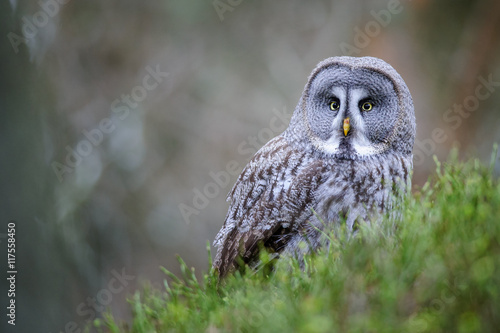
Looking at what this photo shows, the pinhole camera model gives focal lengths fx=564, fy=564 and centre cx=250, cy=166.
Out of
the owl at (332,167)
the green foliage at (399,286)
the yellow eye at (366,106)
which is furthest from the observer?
the yellow eye at (366,106)

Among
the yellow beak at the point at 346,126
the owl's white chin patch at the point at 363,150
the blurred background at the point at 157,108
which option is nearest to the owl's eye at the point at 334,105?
the yellow beak at the point at 346,126

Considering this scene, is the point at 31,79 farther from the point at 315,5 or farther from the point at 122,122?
the point at 315,5

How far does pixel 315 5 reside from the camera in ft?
32.0

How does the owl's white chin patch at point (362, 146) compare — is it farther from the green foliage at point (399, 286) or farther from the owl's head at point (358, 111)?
the green foliage at point (399, 286)

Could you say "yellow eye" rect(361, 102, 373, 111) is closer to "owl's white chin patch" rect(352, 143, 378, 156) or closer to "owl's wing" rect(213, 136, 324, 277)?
"owl's white chin patch" rect(352, 143, 378, 156)

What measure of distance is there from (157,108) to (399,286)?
8.12m

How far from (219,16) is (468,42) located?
4.71 metres

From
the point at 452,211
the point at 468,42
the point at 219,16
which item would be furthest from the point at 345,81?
the point at 219,16

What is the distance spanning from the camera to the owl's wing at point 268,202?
11.7ft

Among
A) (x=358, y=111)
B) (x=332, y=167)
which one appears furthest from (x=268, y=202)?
(x=358, y=111)

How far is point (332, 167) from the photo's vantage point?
360cm

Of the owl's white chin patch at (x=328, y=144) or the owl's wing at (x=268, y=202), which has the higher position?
the owl's white chin patch at (x=328, y=144)

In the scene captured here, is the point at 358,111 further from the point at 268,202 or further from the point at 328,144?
the point at 268,202

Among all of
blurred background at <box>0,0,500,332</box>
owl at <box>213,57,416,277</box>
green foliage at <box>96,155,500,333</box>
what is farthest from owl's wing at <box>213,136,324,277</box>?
blurred background at <box>0,0,500,332</box>
